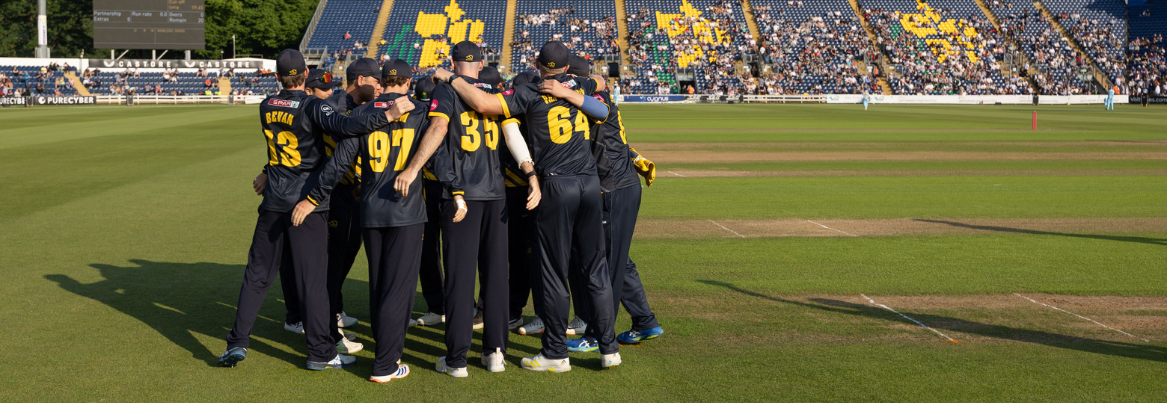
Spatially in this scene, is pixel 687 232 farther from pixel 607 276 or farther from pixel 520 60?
pixel 520 60

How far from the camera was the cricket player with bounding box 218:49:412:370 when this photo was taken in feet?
19.1

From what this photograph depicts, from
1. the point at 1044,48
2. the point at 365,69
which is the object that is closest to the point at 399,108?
the point at 365,69

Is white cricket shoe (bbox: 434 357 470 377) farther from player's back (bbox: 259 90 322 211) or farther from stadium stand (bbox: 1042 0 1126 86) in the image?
stadium stand (bbox: 1042 0 1126 86)

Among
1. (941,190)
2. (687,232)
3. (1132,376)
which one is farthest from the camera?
(941,190)

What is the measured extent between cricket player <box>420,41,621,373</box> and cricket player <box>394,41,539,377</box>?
0.17 meters

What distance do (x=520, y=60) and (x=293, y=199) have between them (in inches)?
2522

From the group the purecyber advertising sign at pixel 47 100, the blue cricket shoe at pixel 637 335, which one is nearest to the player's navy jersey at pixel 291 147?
the blue cricket shoe at pixel 637 335

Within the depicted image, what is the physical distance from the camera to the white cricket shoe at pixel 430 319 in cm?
715

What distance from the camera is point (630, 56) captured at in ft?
232

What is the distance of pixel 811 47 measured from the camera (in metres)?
71.4

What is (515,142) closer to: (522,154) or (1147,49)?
(522,154)

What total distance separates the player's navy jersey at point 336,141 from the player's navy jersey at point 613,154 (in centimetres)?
163

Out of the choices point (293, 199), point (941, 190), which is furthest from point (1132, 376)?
point (941, 190)

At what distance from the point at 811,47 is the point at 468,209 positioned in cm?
6958
